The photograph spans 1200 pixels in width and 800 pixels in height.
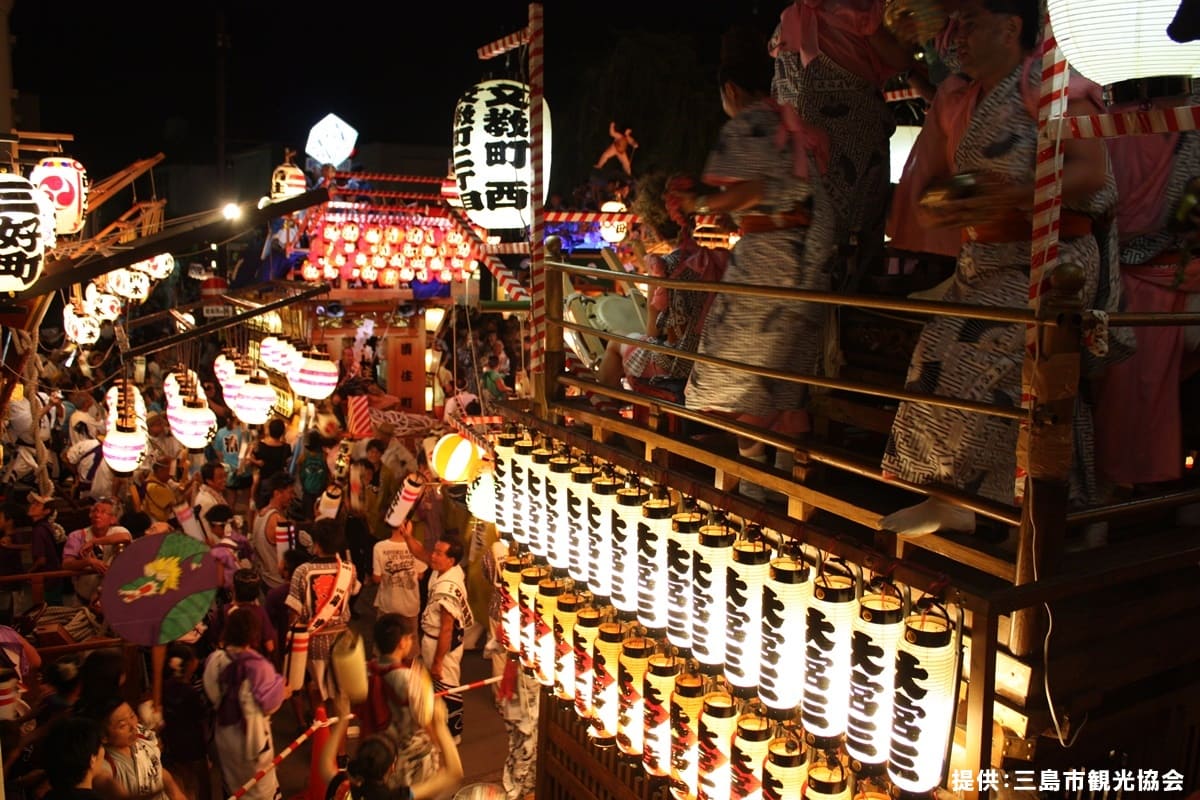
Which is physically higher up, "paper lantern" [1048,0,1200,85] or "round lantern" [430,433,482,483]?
"paper lantern" [1048,0,1200,85]

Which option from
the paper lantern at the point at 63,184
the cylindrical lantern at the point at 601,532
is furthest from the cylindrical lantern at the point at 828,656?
the paper lantern at the point at 63,184

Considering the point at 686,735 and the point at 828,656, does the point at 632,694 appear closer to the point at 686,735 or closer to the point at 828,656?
the point at 686,735

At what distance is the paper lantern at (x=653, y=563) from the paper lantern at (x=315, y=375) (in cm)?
953

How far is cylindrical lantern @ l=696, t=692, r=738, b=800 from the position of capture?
4.53 metres

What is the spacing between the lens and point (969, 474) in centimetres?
384

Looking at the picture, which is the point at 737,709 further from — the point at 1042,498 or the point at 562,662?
the point at 1042,498

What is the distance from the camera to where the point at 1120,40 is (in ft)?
10.9

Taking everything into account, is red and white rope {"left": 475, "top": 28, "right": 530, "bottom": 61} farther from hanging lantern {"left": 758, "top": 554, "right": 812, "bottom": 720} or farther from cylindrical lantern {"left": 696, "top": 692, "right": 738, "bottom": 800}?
cylindrical lantern {"left": 696, "top": 692, "right": 738, "bottom": 800}

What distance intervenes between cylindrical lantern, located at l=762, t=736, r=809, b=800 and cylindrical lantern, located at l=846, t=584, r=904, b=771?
1.49 ft

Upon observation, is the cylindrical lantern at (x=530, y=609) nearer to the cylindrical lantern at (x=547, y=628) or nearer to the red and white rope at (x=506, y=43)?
the cylindrical lantern at (x=547, y=628)

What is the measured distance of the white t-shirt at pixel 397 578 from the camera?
9234 mm

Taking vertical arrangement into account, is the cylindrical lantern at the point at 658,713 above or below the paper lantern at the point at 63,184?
below

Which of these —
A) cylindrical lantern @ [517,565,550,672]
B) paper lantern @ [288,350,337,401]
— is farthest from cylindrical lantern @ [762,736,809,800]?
paper lantern @ [288,350,337,401]

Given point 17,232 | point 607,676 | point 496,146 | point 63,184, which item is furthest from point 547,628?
point 63,184
